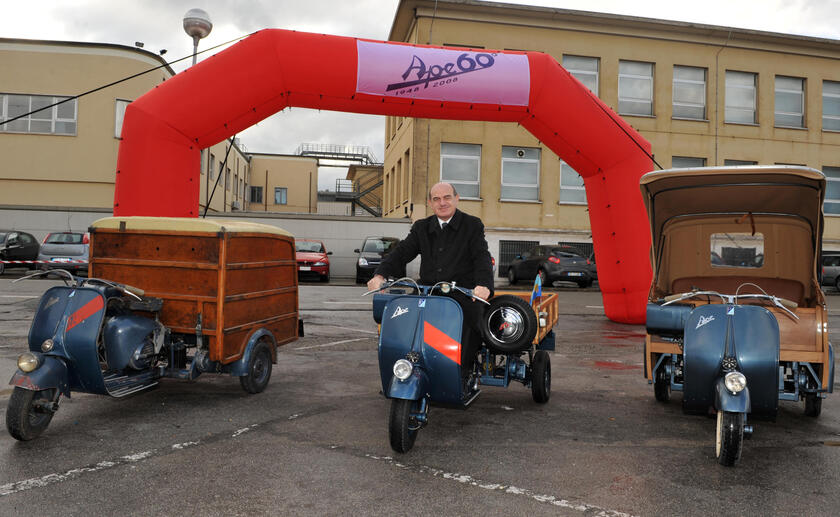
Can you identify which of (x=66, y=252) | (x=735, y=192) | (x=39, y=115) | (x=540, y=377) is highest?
(x=39, y=115)

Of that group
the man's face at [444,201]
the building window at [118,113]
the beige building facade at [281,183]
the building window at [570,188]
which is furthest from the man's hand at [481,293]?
the beige building facade at [281,183]

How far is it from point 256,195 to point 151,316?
5097 cm

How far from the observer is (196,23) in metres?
12.7

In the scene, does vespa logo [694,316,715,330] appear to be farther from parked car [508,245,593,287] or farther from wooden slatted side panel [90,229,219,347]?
parked car [508,245,593,287]

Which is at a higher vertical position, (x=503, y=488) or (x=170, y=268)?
(x=170, y=268)

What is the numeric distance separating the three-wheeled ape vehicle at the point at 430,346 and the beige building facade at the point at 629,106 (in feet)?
67.0

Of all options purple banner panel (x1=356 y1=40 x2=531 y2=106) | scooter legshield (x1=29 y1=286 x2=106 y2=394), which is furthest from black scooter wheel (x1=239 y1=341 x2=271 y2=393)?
purple banner panel (x1=356 y1=40 x2=531 y2=106)

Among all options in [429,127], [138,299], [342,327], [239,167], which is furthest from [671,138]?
[239,167]

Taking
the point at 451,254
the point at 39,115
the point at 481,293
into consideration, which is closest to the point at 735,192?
the point at 451,254

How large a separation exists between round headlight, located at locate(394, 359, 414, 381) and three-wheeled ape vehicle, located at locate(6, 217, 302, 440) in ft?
6.05

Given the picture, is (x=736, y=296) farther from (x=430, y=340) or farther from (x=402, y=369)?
(x=402, y=369)

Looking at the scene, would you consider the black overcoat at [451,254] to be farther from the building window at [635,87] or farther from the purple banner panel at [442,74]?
the building window at [635,87]

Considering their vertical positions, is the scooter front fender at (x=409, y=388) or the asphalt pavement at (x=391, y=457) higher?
the scooter front fender at (x=409, y=388)

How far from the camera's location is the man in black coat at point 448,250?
4734mm
